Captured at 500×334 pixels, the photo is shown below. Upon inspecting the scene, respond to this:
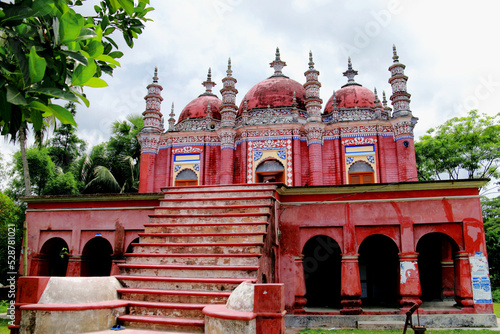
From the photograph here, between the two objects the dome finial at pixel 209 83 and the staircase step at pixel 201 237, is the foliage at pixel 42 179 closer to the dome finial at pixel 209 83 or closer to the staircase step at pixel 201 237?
the dome finial at pixel 209 83

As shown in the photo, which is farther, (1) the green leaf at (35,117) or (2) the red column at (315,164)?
(2) the red column at (315,164)

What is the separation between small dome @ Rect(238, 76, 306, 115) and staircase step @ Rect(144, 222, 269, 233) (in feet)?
38.0

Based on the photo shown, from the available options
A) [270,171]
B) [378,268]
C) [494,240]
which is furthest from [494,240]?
[270,171]

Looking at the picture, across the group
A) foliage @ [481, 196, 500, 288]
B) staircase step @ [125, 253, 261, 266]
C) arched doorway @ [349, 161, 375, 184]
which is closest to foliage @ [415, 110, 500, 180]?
foliage @ [481, 196, 500, 288]

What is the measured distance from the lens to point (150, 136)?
65.1 ft

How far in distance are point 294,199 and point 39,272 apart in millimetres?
8883

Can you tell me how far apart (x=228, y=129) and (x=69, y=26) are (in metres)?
16.1

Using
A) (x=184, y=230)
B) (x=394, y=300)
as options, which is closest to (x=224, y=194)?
(x=184, y=230)

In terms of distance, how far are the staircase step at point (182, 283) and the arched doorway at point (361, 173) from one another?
1189 centimetres

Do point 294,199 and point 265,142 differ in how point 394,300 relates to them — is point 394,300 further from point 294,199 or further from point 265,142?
point 265,142

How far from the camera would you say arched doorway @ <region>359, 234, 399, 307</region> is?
14.4 meters

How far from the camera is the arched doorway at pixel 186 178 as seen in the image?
63.5ft

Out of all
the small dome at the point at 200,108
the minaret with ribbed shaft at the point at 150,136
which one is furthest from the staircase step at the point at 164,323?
the small dome at the point at 200,108

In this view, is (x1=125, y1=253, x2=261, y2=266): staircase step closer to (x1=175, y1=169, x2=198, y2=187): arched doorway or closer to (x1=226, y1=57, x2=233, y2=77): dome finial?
(x1=175, y1=169, x2=198, y2=187): arched doorway
